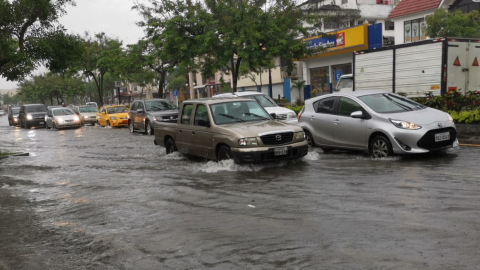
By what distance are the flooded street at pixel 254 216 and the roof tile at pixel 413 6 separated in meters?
24.7

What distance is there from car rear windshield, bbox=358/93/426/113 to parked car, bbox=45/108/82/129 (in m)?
23.8

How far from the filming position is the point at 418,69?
16.0m

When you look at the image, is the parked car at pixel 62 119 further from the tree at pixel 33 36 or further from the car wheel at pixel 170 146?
the car wheel at pixel 170 146

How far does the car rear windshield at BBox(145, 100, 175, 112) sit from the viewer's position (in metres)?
21.9

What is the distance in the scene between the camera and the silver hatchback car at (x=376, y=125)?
9.53 meters

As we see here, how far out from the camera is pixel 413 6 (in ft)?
110

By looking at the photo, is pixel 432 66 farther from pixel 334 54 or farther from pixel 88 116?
pixel 88 116

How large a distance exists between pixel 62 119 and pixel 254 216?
88.0 ft

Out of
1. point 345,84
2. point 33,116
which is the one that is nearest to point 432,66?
point 345,84

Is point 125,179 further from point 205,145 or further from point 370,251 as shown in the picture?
point 370,251

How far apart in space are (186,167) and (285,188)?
3.60 metres

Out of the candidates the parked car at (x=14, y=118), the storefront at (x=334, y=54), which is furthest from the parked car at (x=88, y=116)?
the storefront at (x=334, y=54)

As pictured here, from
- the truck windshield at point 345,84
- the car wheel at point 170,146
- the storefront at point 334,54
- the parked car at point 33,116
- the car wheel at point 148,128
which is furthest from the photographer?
the parked car at point 33,116

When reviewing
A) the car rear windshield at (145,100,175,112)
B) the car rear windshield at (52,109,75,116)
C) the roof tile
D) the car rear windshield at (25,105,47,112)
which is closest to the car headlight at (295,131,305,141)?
the car rear windshield at (145,100,175,112)
